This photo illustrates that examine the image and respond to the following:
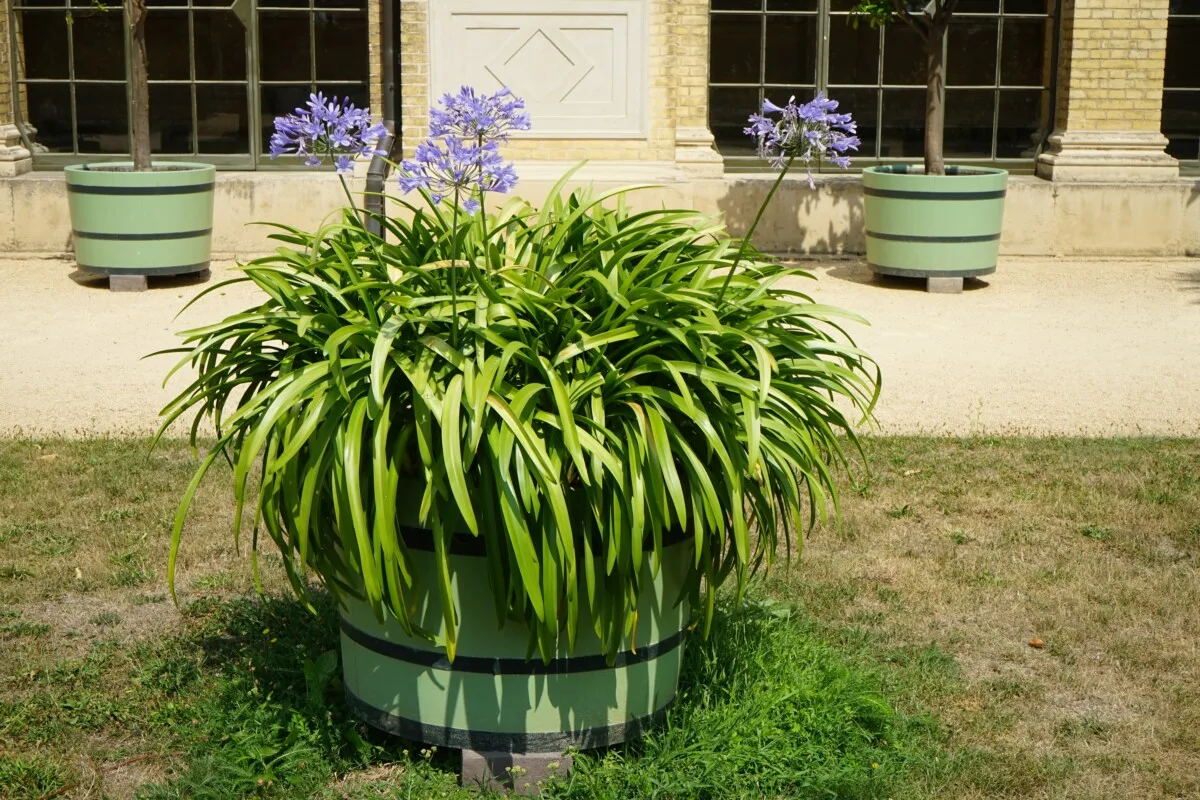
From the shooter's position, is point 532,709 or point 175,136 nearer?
point 532,709

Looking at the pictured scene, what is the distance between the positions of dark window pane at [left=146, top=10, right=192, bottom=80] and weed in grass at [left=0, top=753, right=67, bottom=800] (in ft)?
34.1

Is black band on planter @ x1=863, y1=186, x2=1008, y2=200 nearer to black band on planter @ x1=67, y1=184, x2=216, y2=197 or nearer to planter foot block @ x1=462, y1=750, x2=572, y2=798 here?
black band on planter @ x1=67, y1=184, x2=216, y2=197

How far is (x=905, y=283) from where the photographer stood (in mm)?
11109

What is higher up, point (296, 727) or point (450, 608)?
point (450, 608)

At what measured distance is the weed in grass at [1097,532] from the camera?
18.2ft

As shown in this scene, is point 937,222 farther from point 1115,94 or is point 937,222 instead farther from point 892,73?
point 892,73

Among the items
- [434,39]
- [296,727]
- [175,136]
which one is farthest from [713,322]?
[175,136]

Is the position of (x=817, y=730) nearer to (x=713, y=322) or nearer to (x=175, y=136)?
(x=713, y=322)

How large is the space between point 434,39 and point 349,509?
891 centimetres

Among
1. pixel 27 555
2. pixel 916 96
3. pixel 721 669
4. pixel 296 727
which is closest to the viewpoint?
pixel 296 727

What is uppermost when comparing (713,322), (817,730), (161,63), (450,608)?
(161,63)

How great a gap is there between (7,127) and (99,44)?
125 cm

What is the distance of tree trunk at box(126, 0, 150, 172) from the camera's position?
10.4 m

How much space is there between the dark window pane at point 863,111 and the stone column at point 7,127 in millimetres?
6657
